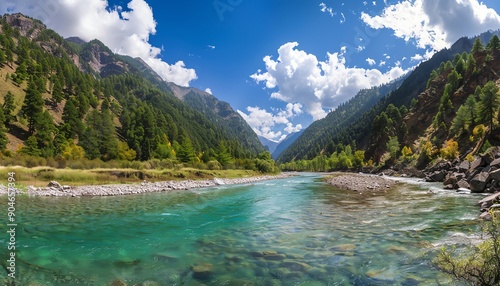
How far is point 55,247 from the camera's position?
13453 mm

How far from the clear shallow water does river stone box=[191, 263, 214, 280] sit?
0.13ft

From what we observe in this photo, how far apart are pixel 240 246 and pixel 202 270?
3.73 m

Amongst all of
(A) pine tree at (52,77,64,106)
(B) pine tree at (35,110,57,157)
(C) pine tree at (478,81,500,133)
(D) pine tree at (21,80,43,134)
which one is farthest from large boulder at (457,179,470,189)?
(A) pine tree at (52,77,64,106)

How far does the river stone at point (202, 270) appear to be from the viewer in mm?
10000

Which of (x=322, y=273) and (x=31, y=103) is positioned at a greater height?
(x=31, y=103)

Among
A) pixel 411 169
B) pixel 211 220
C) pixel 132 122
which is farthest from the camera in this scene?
pixel 132 122

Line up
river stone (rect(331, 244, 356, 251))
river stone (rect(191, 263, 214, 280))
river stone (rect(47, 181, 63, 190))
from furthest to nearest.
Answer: river stone (rect(47, 181, 63, 190)) → river stone (rect(331, 244, 356, 251)) → river stone (rect(191, 263, 214, 280))

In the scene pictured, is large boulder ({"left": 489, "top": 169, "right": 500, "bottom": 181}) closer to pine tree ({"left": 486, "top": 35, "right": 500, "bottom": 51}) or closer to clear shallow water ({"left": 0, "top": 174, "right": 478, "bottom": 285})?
clear shallow water ({"left": 0, "top": 174, "right": 478, "bottom": 285})

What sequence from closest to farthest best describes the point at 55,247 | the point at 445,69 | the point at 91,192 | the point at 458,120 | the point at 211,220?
the point at 55,247
the point at 211,220
the point at 91,192
the point at 458,120
the point at 445,69

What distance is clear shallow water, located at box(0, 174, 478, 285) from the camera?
32.3 feet

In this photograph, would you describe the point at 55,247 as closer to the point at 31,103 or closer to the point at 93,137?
the point at 93,137

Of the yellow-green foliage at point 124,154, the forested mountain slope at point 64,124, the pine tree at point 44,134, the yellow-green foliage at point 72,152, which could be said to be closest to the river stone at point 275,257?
the forested mountain slope at point 64,124

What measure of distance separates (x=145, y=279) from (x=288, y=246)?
7.06m

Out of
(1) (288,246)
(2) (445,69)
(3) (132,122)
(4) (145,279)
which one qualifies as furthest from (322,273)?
(2) (445,69)
